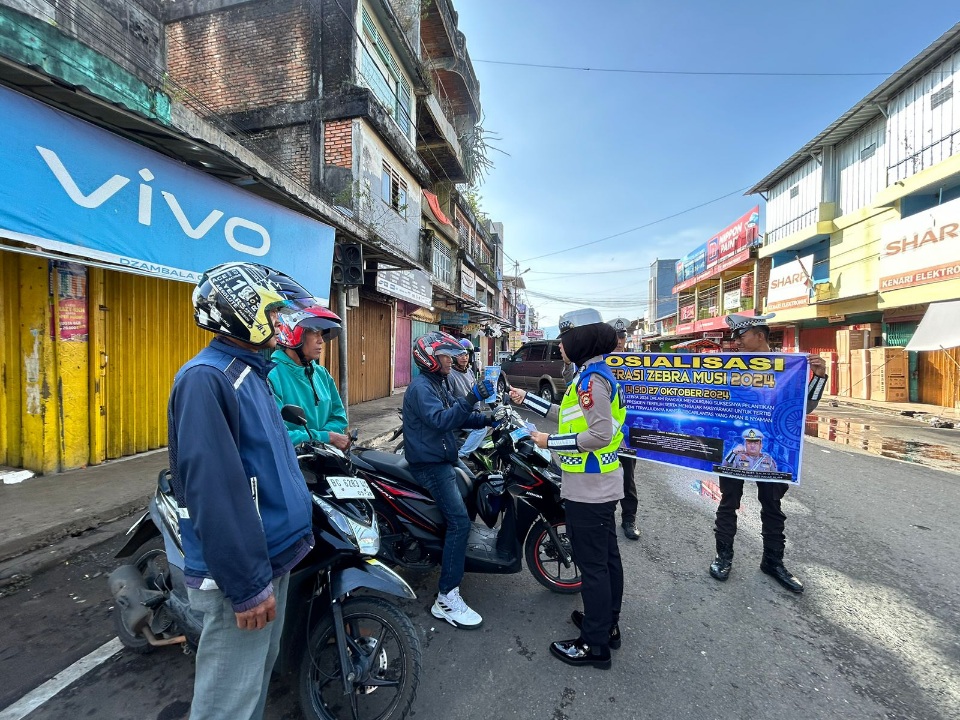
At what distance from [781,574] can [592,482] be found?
6.49 ft

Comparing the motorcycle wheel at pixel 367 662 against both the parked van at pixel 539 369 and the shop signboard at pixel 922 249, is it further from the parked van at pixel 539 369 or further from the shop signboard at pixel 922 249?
the shop signboard at pixel 922 249

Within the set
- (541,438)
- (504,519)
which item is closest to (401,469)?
(504,519)

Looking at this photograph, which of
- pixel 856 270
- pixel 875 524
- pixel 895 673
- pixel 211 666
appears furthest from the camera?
pixel 856 270

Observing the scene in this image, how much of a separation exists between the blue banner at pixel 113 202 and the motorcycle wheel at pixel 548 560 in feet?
14.6

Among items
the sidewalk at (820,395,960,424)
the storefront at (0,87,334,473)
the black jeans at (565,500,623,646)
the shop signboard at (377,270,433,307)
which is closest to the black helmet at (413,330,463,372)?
the black jeans at (565,500,623,646)

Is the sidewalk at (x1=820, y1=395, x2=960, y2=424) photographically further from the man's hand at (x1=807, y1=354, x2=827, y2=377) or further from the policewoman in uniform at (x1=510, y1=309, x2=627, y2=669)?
the policewoman in uniform at (x1=510, y1=309, x2=627, y2=669)

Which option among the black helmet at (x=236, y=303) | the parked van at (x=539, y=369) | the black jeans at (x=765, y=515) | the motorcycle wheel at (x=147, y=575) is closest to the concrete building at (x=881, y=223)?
the parked van at (x=539, y=369)

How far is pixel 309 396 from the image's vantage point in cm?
290

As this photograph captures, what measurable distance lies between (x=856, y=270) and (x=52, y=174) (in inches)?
852

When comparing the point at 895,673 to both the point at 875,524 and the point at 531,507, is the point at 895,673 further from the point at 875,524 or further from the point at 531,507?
the point at 875,524

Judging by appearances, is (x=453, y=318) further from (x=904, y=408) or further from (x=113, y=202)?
(x=113, y=202)

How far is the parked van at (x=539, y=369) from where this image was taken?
1211 centimetres

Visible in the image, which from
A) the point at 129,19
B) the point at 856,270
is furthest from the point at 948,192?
the point at 129,19

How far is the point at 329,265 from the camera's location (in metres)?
7.20
